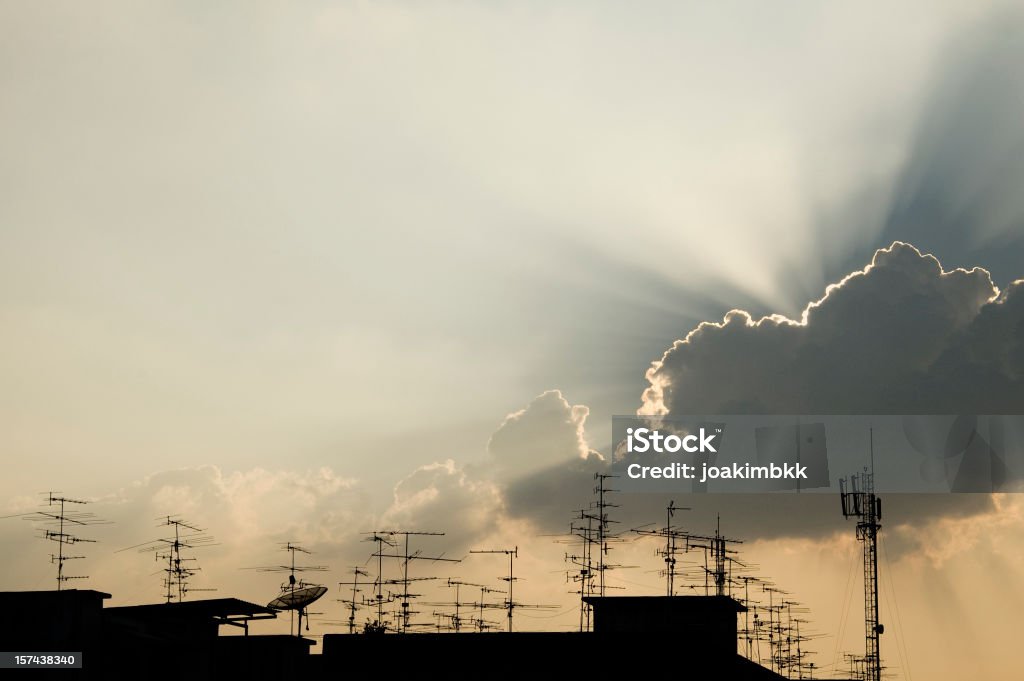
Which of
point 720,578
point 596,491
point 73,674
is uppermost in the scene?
point 596,491

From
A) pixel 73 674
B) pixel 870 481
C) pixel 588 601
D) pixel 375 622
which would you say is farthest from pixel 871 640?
pixel 73 674

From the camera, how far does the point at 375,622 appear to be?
97.4m

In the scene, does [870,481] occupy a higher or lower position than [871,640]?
higher

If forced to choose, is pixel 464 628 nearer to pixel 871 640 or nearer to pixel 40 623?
pixel 871 640

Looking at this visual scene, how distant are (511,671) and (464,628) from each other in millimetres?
22734

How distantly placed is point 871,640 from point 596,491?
24.5 m

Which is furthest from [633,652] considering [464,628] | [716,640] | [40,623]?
[40,623]

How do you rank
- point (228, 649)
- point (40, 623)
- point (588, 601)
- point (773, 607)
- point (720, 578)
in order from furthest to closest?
point (773, 607)
point (720, 578)
point (588, 601)
point (228, 649)
point (40, 623)

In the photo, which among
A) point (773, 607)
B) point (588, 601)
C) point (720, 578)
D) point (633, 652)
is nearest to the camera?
point (633, 652)

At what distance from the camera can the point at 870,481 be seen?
100750 mm

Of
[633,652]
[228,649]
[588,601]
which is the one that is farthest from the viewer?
[588,601]

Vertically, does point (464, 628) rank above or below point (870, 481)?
below

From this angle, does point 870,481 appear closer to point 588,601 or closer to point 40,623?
point 588,601

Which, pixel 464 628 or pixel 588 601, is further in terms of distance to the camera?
pixel 464 628
